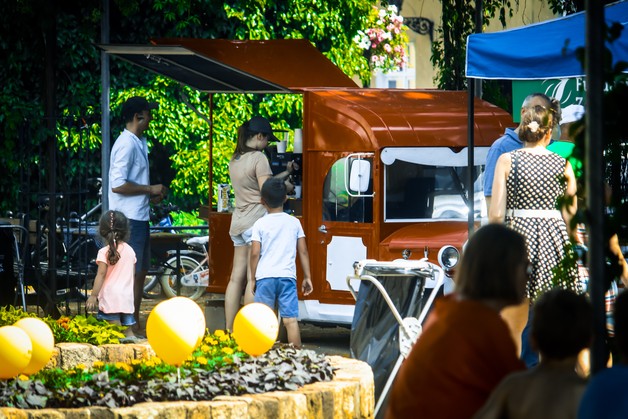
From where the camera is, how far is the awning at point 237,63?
12656 mm

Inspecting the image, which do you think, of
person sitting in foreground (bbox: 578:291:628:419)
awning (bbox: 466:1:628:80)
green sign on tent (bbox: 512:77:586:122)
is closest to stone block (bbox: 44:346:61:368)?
awning (bbox: 466:1:628:80)

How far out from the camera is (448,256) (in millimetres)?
11023

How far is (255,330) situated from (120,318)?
3101 millimetres

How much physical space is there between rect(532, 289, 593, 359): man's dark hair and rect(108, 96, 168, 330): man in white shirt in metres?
7.68

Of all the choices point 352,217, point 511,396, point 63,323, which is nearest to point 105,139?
point 352,217

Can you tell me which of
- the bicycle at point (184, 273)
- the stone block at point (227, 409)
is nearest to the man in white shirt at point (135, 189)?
the bicycle at point (184, 273)

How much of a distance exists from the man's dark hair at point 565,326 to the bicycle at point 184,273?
41.1ft

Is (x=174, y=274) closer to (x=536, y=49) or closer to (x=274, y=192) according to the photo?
(x=274, y=192)

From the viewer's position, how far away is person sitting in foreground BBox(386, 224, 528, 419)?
14.7 feet

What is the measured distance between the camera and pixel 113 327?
31.7 feet

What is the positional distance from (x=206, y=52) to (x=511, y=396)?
9.18 meters

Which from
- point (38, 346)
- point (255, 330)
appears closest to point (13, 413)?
point (38, 346)

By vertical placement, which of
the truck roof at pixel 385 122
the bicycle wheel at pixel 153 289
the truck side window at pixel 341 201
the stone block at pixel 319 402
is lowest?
the bicycle wheel at pixel 153 289

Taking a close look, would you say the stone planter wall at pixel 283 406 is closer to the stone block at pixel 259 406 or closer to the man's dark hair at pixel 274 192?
the stone block at pixel 259 406
